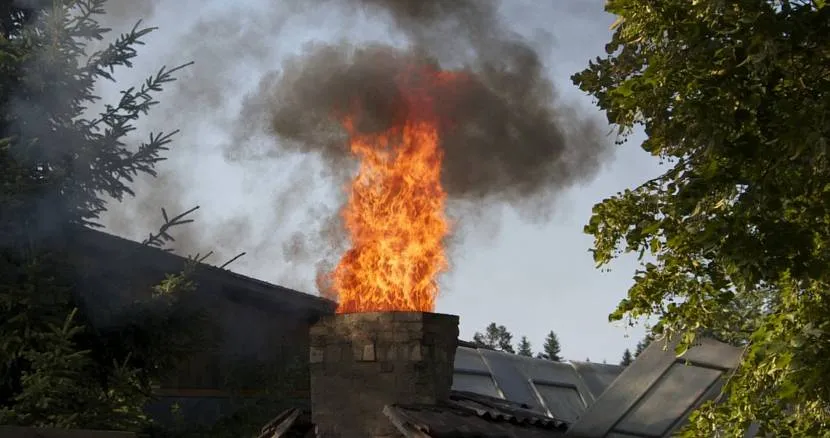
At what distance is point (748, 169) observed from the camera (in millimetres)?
7277

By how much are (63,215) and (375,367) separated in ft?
13.2

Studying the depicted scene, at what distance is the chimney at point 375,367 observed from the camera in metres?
11.2

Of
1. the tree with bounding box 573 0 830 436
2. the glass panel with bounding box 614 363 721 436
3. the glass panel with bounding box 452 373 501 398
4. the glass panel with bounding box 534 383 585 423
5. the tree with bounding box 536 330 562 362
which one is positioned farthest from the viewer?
the tree with bounding box 536 330 562 362

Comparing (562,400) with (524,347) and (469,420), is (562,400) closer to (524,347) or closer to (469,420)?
(469,420)

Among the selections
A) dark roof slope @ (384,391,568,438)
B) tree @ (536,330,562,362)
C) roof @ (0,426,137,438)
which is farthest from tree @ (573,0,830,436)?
tree @ (536,330,562,362)

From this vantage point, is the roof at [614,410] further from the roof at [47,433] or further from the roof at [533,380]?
the roof at [533,380]

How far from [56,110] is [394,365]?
4997 mm

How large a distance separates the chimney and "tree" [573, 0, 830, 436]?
12.4 feet

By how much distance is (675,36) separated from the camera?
24.7 feet

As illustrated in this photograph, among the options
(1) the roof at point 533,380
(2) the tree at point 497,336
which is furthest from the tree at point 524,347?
(1) the roof at point 533,380

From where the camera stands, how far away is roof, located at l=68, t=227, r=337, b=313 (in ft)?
45.3

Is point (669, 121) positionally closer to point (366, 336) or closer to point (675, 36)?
point (675, 36)

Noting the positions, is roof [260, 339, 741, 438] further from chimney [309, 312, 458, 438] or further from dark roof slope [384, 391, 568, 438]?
chimney [309, 312, 458, 438]

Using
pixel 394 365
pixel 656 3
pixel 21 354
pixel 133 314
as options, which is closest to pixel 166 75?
pixel 133 314
